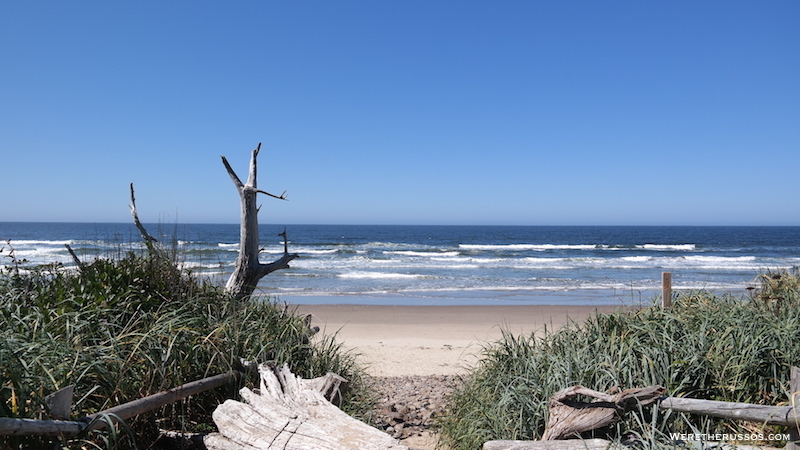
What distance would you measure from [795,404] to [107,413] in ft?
14.9

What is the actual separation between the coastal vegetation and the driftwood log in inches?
4.4

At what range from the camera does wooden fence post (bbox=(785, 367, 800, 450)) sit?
11.3 ft

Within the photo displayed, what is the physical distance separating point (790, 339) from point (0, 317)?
6.54 m

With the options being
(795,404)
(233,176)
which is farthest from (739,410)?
(233,176)

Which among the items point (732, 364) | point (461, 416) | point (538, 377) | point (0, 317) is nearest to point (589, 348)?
point (538, 377)

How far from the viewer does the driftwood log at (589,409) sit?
11.7 feet

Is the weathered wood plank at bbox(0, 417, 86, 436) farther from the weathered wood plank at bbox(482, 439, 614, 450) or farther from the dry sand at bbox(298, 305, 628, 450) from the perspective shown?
the dry sand at bbox(298, 305, 628, 450)

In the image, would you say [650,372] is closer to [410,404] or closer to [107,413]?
[410,404]

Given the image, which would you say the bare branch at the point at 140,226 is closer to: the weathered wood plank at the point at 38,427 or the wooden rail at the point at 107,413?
the wooden rail at the point at 107,413

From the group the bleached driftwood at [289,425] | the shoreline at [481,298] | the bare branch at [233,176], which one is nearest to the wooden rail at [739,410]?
the bleached driftwood at [289,425]

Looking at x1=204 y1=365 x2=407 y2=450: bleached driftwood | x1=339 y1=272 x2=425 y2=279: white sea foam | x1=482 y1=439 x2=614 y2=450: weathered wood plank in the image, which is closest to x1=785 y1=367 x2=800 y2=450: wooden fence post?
x1=482 y1=439 x2=614 y2=450: weathered wood plank

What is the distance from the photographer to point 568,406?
12.1 feet

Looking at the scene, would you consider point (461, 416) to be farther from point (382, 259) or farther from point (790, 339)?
point (382, 259)

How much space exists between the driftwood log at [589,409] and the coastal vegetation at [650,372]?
113 mm
